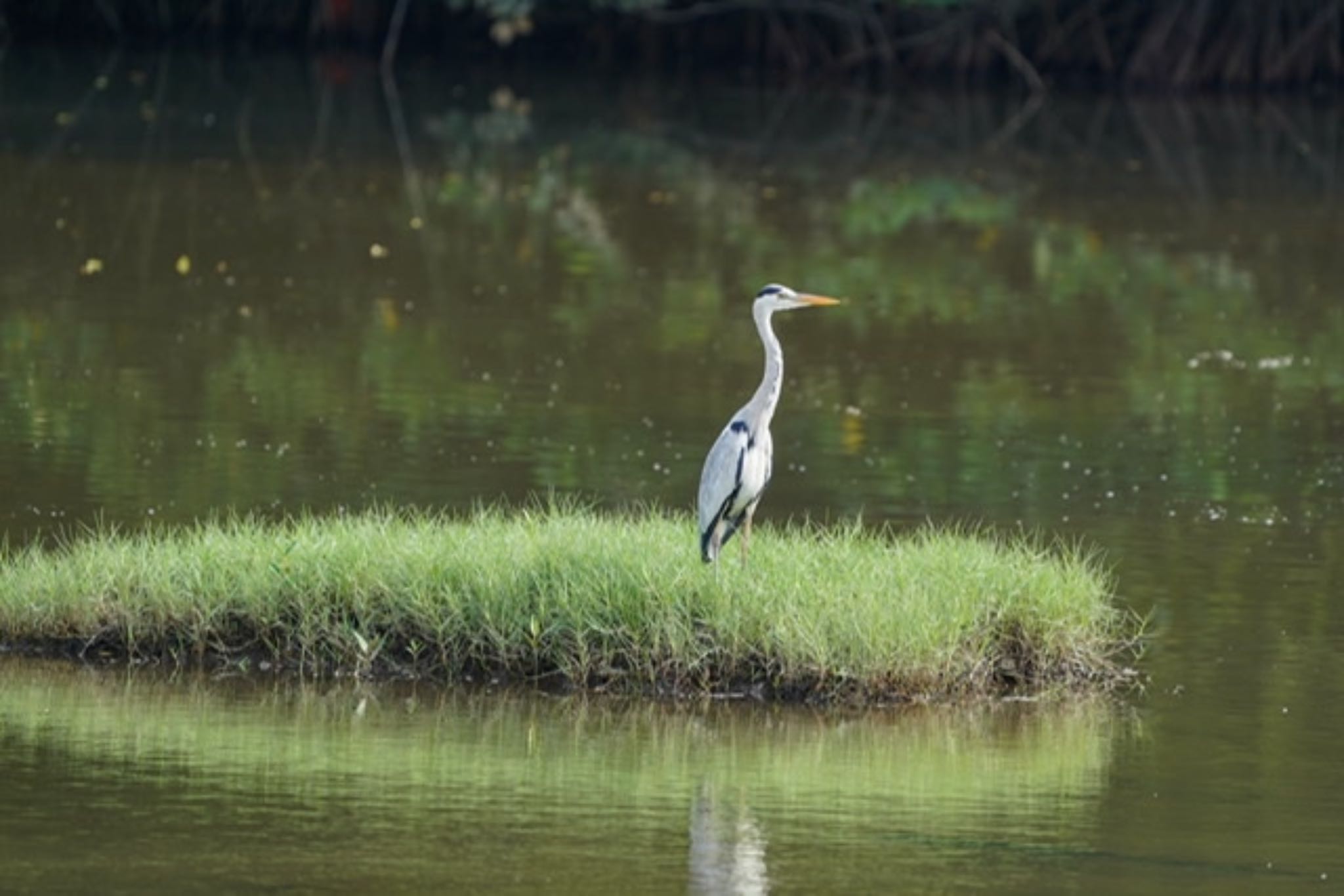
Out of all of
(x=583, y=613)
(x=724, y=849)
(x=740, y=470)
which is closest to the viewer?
(x=724, y=849)

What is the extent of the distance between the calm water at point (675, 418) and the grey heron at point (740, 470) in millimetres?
726

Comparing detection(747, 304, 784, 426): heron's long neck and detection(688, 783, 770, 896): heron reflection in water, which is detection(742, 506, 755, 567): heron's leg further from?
detection(688, 783, 770, 896): heron reflection in water

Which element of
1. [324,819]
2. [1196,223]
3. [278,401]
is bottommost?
[324,819]

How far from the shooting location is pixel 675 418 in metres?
15.0

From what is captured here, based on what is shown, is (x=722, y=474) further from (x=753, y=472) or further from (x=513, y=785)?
(x=513, y=785)

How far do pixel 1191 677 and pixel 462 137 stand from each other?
19444 millimetres

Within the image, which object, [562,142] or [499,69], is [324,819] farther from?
[499,69]

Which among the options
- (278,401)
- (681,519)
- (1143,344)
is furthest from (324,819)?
(1143,344)

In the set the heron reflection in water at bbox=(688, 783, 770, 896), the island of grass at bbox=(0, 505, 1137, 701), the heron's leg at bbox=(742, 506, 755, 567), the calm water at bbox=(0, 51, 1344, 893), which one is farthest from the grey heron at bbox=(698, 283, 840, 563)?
the heron reflection in water at bbox=(688, 783, 770, 896)

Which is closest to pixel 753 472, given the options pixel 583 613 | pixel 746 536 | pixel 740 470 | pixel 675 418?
pixel 740 470

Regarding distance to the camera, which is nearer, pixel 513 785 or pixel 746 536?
pixel 513 785

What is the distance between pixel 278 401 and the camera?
15.1m

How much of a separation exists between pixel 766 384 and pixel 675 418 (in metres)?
5.12

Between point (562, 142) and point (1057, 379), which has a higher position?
point (562, 142)
